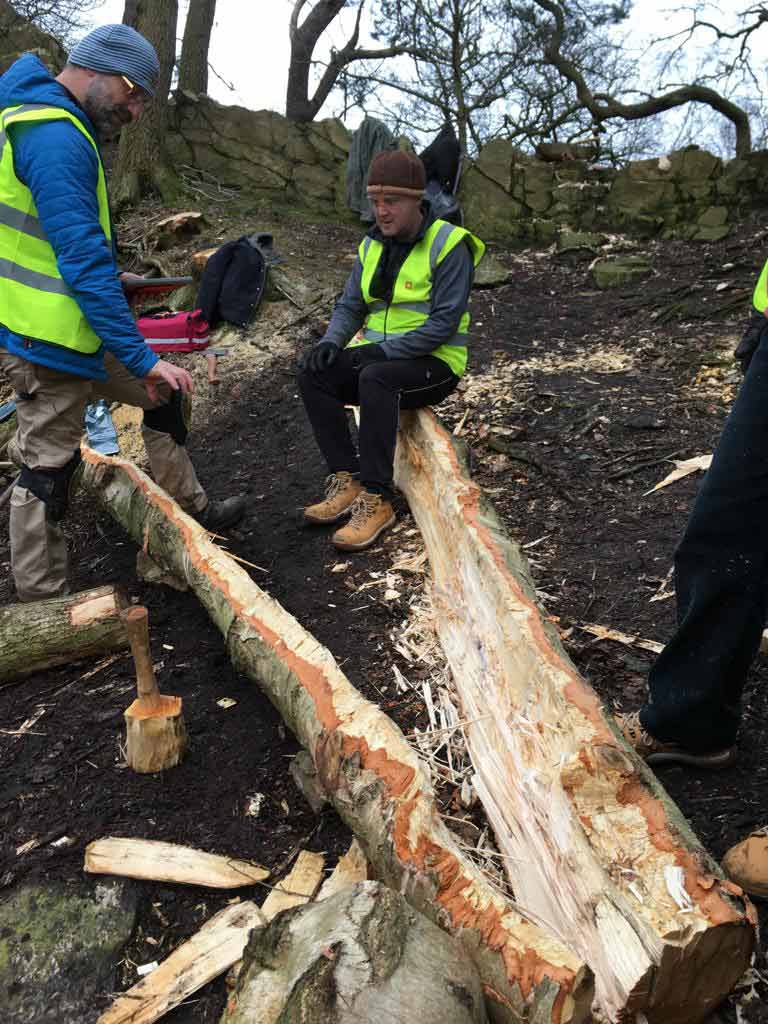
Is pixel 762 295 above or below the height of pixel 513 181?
below

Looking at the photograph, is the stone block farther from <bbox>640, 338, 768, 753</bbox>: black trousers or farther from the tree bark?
<bbox>640, 338, 768, 753</bbox>: black trousers

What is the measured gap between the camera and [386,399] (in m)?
3.75

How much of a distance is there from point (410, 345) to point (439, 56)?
36.3 feet

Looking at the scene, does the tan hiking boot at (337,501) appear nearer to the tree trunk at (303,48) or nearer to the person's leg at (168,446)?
the person's leg at (168,446)

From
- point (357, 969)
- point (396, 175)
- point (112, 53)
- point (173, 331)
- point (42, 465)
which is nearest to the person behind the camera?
point (357, 969)

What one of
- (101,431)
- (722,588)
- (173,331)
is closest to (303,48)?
(101,431)

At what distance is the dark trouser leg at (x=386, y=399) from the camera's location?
12.3ft

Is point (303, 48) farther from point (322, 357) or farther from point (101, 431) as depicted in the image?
point (322, 357)

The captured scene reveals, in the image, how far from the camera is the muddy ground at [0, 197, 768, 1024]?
225 centimetres

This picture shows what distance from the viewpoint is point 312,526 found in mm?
4113

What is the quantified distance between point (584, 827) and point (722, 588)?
0.73m

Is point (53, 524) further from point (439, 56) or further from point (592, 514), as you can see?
point (439, 56)

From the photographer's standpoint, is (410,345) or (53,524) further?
(410,345)

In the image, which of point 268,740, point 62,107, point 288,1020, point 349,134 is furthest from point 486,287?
point 288,1020
